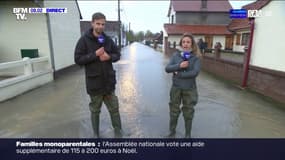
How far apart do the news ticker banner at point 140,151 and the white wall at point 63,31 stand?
19.8 feet

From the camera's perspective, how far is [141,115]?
430 centimetres

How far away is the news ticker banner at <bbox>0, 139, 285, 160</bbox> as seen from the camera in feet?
8.31

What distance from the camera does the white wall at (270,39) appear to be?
5.31 meters

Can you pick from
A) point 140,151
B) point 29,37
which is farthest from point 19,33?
point 140,151

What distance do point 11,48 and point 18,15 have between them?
1.27 metres

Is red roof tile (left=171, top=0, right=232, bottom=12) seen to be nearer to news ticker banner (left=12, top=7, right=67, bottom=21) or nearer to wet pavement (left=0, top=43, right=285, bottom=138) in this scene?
news ticker banner (left=12, top=7, right=67, bottom=21)

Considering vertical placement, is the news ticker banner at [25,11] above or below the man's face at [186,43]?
above

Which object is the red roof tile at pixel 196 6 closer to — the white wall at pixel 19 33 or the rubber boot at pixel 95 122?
the white wall at pixel 19 33

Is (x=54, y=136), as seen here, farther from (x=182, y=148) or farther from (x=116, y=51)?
(x=182, y=148)

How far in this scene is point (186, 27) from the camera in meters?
27.0

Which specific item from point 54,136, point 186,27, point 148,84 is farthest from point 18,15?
point 186,27

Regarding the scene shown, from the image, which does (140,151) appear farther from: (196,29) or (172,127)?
(196,29)

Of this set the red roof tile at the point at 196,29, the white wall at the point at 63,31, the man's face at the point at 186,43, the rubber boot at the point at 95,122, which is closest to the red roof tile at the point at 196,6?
the red roof tile at the point at 196,29

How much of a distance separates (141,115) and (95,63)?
1818 mm
